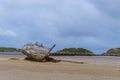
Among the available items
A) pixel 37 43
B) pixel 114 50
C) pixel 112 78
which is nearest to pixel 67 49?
pixel 114 50

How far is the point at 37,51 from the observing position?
29797 mm

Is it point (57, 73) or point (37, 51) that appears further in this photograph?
point (37, 51)

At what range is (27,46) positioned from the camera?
3072 centimetres

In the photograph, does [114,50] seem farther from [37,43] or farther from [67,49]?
[37,43]

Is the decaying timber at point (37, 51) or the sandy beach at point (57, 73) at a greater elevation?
the decaying timber at point (37, 51)

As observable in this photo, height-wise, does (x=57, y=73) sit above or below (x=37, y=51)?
below

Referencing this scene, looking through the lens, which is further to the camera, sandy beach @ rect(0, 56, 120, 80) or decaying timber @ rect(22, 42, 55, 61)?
decaying timber @ rect(22, 42, 55, 61)

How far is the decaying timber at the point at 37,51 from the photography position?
29531mm

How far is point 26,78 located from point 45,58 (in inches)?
573

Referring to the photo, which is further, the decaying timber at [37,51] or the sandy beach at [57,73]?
the decaying timber at [37,51]

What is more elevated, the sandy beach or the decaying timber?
the decaying timber

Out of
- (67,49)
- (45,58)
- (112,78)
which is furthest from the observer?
(67,49)

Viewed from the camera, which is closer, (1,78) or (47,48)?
(1,78)

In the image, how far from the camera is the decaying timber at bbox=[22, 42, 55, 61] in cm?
2953
